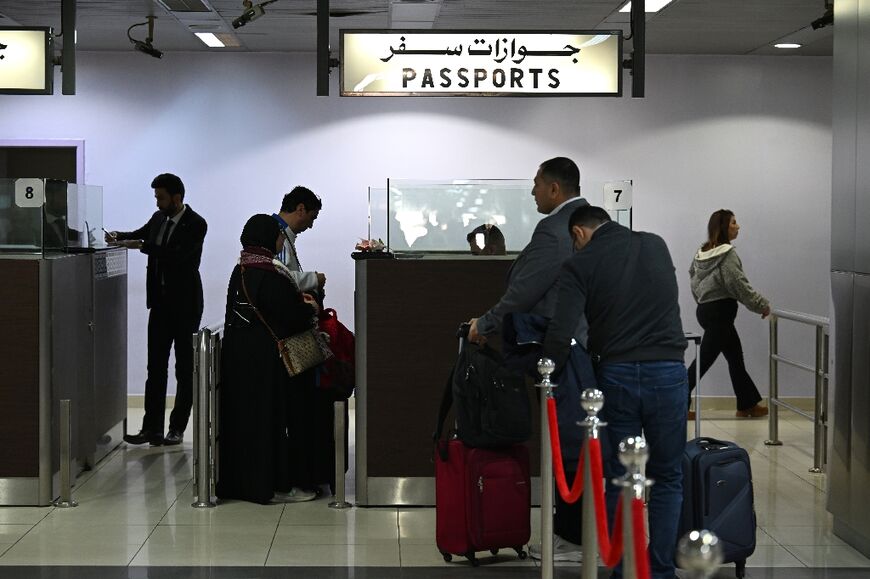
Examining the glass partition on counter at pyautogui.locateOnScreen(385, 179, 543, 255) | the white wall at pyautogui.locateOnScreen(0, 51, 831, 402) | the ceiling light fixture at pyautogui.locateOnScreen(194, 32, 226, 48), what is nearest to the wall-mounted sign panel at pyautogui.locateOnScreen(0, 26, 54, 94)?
the glass partition on counter at pyautogui.locateOnScreen(385, 179, 543, 255)

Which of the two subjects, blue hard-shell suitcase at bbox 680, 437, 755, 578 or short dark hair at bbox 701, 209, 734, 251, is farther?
short dark hair at bbox 701, 209, 734, 251

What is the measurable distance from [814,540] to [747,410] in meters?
4.00

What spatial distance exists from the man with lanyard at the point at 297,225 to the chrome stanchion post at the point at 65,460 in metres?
1.40

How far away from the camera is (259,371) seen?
6.30 metres

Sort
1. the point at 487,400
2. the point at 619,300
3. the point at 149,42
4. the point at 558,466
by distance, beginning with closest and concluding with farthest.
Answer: the point at 558,466, the point at 619,300, the point at 487,400, the point at 149,42

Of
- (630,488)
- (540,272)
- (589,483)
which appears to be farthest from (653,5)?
(630,488)

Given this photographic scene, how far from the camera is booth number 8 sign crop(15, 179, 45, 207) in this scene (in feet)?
21.2

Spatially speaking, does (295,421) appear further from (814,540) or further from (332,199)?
(332,199)

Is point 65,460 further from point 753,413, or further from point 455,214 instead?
point 753,413

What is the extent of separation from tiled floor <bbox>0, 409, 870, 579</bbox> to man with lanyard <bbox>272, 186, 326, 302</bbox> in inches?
47.3

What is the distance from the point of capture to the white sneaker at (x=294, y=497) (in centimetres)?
640

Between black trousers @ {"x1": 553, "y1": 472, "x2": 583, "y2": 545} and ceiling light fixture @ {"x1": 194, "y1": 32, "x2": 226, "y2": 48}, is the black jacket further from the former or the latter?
ceiling light fixture @ {"x1": 194, "y1": 32, "x2": 226, "y2": 48}

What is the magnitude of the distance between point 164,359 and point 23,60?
2.75 meters

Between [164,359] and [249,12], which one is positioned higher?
[249,12]
